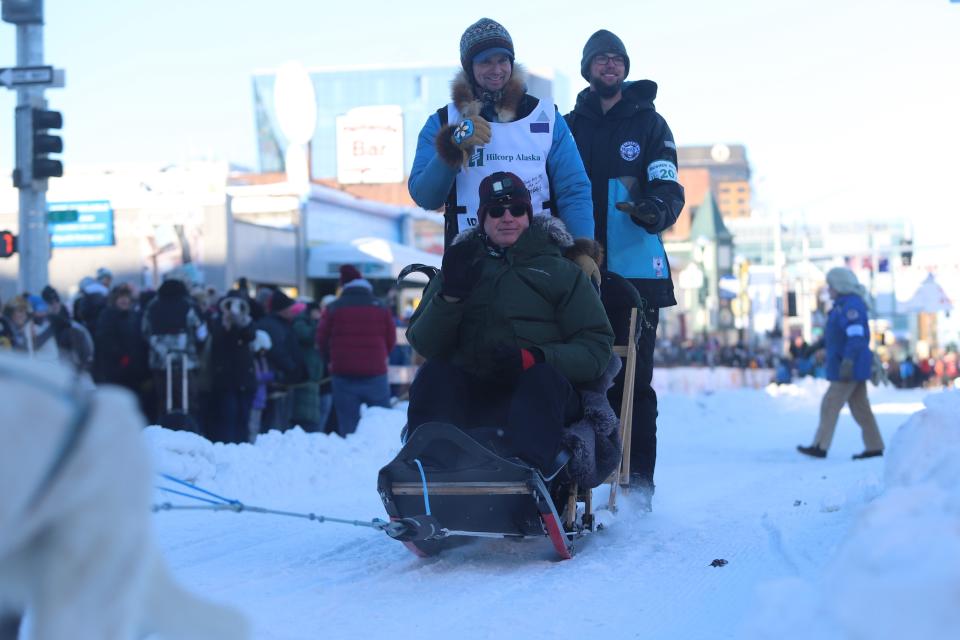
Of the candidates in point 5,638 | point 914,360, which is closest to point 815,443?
point 5,638

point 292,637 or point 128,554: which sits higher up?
point 128,554

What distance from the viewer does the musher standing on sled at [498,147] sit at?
5.60m

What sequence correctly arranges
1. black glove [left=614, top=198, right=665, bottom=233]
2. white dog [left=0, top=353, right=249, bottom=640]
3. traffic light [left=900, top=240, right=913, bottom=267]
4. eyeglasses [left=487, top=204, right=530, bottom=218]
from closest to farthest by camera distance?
white dog [left=0, top=353, right=249, bottom=640] < eyeglasses [left=487, top=204, right=530, bottom=218] < black glove [left=614, top=198, right=665, bottom=233] < traffic light [left=900, top=240, right=913, bottom=267]

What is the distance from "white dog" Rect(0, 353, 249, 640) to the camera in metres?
1.83

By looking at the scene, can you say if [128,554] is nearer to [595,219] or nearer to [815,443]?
[595,219]

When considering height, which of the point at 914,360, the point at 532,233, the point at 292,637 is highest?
the point at 532,233

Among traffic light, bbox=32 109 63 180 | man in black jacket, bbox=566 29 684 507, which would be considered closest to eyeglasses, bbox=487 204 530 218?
man in black jacket, bbox=566 29 684 507

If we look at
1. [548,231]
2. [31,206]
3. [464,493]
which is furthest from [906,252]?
[464,493]

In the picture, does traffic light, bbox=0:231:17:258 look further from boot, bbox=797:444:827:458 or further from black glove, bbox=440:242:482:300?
black glove, bbox=440:242:482:300

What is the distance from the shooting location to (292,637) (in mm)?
3562

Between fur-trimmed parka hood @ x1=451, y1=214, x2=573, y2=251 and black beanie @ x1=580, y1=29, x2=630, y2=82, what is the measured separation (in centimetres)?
148

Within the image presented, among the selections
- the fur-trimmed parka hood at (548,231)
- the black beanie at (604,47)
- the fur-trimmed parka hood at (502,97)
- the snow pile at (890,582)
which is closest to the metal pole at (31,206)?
the black beanie at (604,47)

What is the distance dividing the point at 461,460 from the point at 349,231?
23.2m

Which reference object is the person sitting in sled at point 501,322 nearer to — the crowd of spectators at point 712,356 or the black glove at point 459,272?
the black glove at point 459,272
